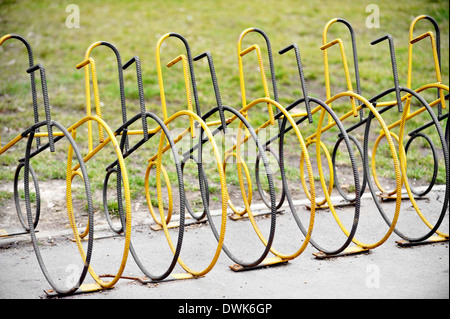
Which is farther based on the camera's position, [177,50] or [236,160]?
[177,50]

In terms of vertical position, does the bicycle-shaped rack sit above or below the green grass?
below

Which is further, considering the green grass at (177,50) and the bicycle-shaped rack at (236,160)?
the green grass at (177,50)

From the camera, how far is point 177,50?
10.7 m

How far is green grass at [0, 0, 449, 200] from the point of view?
8.67m

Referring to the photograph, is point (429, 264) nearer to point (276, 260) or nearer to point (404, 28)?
point (276, 260)

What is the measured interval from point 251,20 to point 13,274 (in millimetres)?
8841

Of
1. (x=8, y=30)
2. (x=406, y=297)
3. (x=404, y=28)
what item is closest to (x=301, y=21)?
(x=404, y=28)

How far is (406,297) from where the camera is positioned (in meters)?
4.07

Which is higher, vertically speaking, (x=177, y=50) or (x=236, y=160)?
(x=177, y=50)

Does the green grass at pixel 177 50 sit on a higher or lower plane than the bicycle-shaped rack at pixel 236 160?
higher

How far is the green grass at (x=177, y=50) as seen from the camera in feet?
28.5

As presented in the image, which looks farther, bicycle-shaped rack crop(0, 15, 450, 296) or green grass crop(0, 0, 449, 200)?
green grass crop(0, 0, 449, 200)
